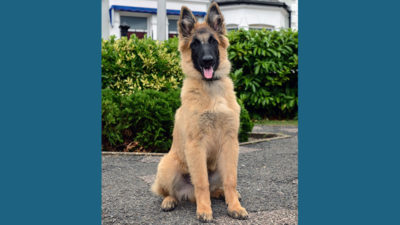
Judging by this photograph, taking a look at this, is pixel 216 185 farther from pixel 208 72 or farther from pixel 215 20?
pixel 215 20

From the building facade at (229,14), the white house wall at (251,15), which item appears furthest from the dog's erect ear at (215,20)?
the white house wall at (251,15)

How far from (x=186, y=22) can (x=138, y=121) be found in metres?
2.88

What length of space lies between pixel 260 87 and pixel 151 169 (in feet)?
17.3

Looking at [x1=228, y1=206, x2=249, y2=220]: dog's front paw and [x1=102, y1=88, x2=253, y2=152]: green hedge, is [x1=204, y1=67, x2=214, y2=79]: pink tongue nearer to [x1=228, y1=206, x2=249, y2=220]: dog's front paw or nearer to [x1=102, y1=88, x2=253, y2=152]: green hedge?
[x1=228, y1=206, x2=249, y2=220]: dog's front paw

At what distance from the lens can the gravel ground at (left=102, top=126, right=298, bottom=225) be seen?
2.76 m

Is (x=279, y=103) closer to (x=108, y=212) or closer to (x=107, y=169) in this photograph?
(x=107, y=169)

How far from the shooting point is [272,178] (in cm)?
405

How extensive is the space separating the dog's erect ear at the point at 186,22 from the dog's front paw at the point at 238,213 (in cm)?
162

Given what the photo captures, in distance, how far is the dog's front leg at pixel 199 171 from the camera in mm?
2730

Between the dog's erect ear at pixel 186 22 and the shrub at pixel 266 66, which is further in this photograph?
the shrub at pixel 266 66

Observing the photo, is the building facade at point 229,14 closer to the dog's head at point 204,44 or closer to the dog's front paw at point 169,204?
the dog's head at point 204,44

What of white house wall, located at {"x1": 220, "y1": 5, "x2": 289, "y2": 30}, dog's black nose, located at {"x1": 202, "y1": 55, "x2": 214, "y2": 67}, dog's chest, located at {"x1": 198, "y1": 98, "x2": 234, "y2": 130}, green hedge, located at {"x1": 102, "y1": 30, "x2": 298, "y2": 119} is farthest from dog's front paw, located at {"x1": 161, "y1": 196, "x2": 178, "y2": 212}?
white house wall, located at {"x1": 220, "y1": 5, "x2": 289, "y2": 30}

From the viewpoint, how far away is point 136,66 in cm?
629

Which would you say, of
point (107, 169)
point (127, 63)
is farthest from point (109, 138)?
point (127, 63)
